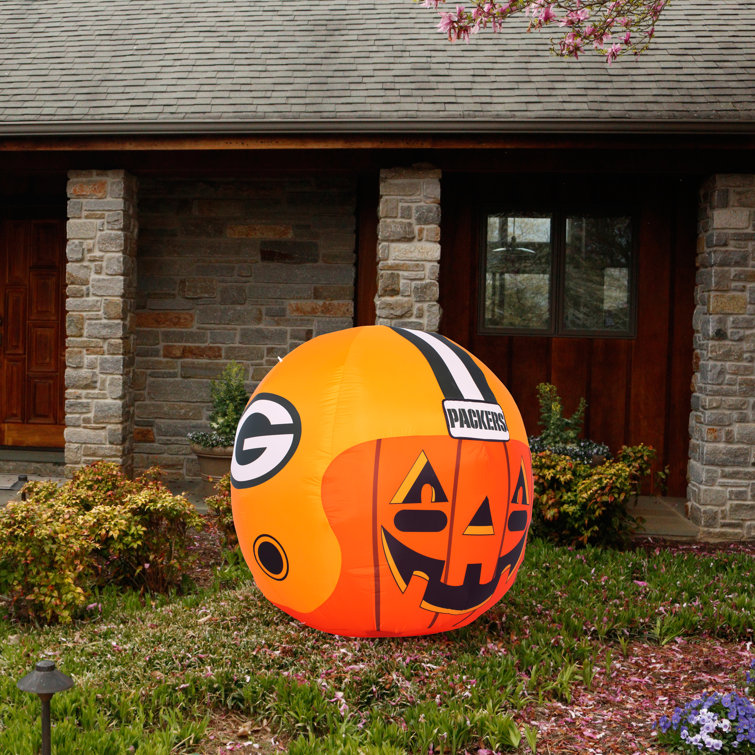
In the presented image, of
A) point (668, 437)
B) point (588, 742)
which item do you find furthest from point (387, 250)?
point (588, 742)

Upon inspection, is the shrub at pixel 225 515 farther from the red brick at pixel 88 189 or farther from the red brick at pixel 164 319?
the red brick at pixel 88 189

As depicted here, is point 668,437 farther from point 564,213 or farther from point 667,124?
point 667,124

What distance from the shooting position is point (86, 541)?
4.47 m

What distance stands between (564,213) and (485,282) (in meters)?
0.98

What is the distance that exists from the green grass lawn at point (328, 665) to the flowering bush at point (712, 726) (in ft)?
1.66

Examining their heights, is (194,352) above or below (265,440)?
above

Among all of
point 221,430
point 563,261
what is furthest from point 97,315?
point 563,261

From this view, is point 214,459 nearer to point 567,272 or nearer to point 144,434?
point 144,434

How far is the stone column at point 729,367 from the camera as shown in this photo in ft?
21.6

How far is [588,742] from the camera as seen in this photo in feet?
10.7

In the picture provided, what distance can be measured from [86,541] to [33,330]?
469 cm

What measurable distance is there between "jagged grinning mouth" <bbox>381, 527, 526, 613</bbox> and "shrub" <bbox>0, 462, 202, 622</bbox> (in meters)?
1.90

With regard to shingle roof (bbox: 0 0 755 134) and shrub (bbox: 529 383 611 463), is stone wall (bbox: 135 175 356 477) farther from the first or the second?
shrub (bbox: 529 383 611 463)

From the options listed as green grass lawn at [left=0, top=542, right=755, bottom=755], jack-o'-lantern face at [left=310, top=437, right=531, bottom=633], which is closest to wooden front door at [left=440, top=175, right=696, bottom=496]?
green grass lawn at [left=0, top=542, right=755, bottom=755]
